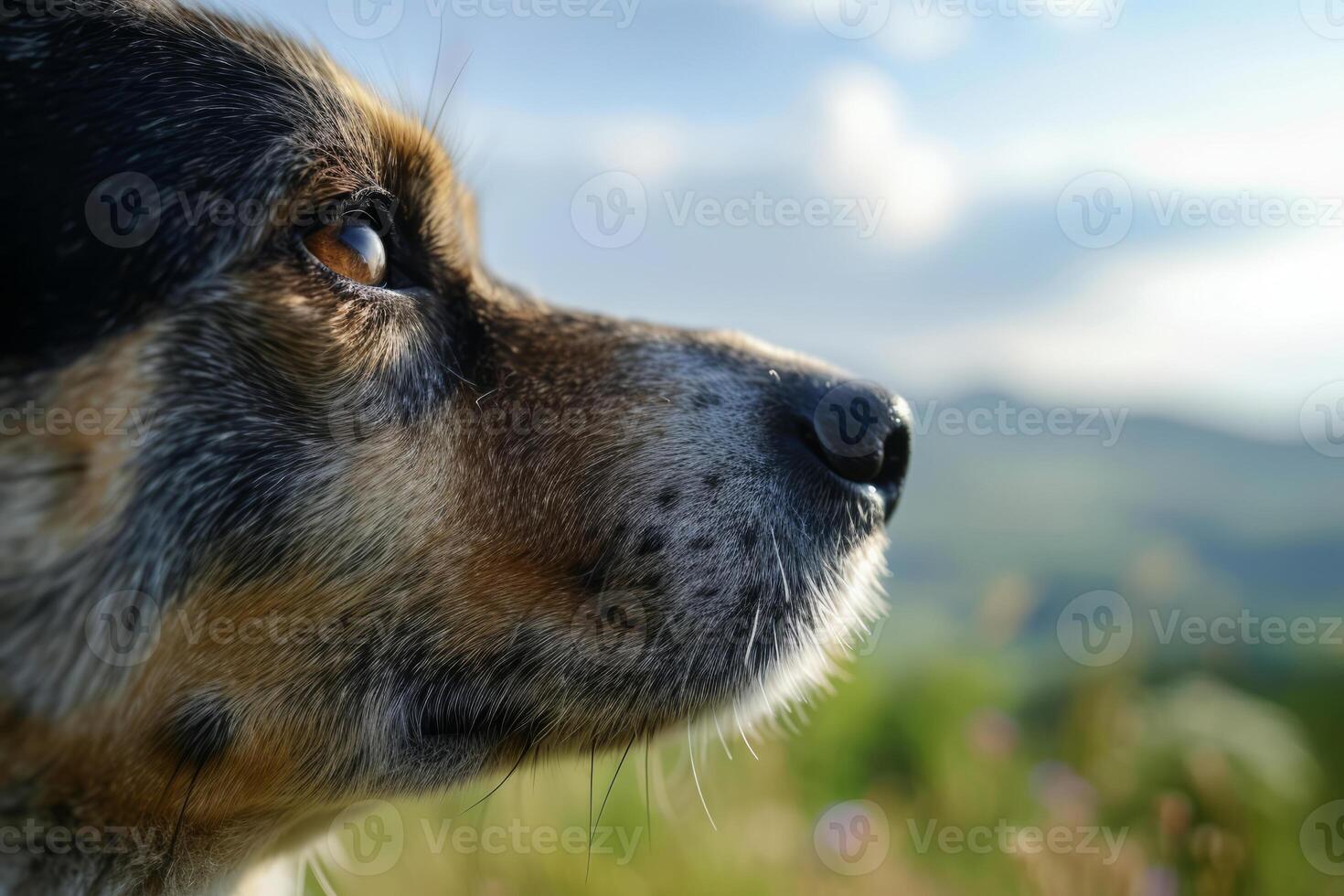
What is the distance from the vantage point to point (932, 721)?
7043 millimetres

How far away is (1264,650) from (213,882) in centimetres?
622

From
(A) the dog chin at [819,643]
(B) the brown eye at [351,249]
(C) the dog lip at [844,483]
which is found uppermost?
(B) the brown eye at [351,249]

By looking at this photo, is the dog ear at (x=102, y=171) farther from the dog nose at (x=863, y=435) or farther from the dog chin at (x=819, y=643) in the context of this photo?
the dog chin at (x=819, y=643)

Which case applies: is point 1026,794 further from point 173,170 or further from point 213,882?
point 173,170

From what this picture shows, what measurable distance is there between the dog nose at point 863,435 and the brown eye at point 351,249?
3.90 ft

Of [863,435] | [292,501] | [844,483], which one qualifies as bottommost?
[292,501]

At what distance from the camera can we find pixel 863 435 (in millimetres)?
2594

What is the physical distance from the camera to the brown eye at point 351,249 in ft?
7.61

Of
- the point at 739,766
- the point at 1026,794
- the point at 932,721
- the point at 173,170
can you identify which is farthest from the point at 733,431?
the point at 932,721

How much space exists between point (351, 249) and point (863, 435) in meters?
1.39

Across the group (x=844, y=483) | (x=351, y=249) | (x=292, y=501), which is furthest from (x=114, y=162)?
(x=844, y=483)

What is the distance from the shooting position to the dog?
2.01 m

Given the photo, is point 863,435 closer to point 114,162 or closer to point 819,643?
point 819,643

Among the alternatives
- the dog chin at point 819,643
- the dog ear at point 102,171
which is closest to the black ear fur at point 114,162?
the dog ear at point 102,171
